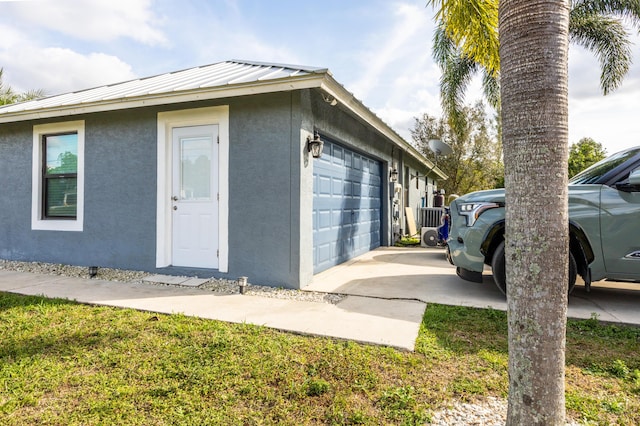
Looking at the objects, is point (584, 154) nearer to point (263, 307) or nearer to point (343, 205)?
point (343, 205)

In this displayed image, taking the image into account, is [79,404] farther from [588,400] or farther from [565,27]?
[565,27]

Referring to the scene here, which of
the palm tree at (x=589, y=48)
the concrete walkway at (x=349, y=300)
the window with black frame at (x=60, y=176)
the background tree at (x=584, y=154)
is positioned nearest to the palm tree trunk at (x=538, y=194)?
the concrete walkway at (x=349, y=300)

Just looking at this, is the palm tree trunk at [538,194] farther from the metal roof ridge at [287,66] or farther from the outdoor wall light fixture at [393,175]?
the outdoor wall light fixture at [393,175]

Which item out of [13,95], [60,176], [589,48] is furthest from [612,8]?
[13,95]

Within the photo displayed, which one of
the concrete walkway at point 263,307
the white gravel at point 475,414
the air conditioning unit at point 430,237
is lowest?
the white gravel at point 475,414

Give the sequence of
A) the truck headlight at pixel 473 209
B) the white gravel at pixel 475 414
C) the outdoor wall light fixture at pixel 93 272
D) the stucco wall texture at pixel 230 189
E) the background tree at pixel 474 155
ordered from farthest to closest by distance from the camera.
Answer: the background tree at pixel 474 155, the outdoor wall light fixture at pixel 93 272, the stucco wall texture at pixel 230 189, the truck headlight at pixel 473 209, the white gravel at pixel 475 414

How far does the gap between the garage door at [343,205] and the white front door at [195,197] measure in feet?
5.09

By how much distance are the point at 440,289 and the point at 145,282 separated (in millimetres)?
4155

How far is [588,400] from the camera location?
6.70 feet

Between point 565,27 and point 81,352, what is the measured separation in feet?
11.9

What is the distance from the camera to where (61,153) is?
6.34 metres

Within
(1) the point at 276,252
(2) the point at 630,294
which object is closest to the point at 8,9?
(1) the point at 276,252

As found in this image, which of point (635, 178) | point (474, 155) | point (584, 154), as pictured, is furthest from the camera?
point (584, 154)

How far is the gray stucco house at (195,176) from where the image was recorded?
15.4 ft
